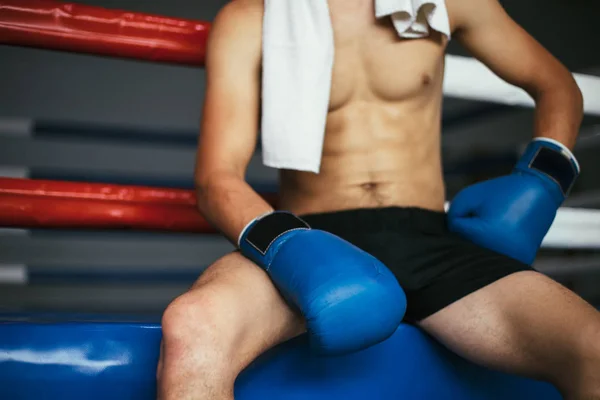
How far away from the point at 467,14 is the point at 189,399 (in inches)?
39.3

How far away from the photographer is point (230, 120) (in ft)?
3.98

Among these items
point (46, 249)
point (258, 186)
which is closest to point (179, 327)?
point (258, 186)

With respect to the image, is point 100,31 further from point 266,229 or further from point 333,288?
point 333,288

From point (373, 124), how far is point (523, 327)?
502 mm

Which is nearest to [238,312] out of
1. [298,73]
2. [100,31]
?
[298,73]

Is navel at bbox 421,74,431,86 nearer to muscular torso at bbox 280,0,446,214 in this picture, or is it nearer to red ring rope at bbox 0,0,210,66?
muscular torso at bbox 280,0,446,214

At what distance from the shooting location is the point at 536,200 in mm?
1235

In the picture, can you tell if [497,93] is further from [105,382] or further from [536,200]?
[105,382]

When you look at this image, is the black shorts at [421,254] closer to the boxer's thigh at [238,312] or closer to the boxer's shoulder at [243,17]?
the boxer's thigh at [238,312]

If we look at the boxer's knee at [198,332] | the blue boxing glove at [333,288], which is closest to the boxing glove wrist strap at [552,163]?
the blue boxing glove at [333,288]

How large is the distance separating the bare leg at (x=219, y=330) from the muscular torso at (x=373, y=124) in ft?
1.10

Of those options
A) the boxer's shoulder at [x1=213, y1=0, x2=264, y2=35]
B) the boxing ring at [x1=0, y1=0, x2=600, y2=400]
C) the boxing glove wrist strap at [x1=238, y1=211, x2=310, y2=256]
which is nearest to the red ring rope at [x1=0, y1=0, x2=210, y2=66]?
the boxing ring at [x1=0, y1=0, x2=600, y2=400]

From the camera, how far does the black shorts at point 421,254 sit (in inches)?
44.5

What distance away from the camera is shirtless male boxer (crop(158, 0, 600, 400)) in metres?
0.92
